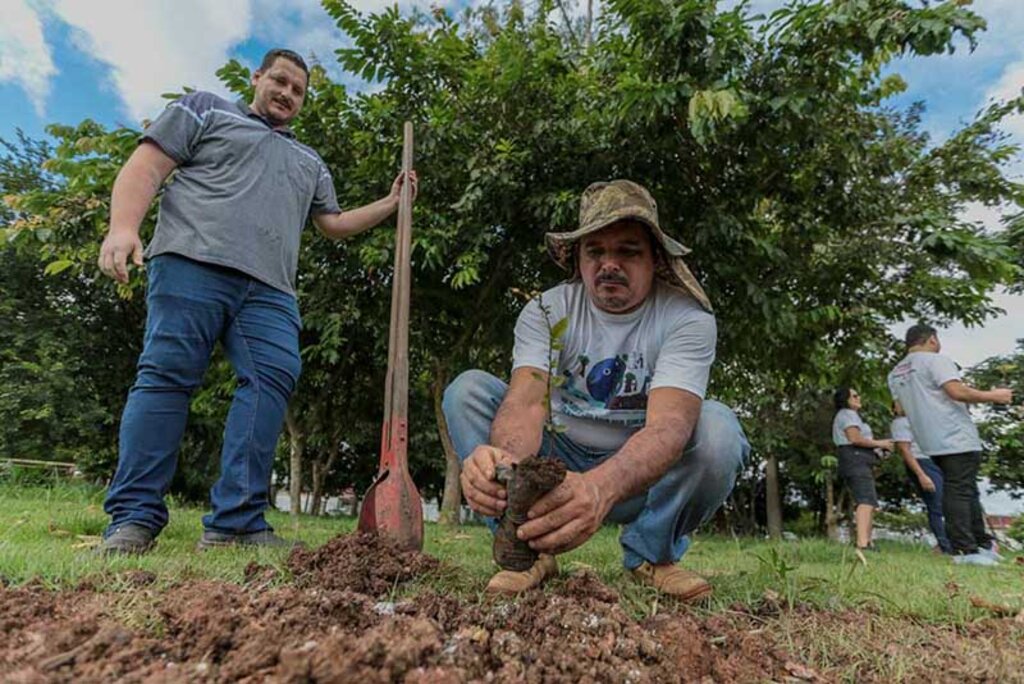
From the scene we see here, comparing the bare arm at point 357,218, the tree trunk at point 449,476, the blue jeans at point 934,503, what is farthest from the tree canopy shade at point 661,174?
the bare arm at point 357,218

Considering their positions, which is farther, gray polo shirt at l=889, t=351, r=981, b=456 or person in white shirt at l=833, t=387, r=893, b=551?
person in white shirt at l=833, t=387, r=893, b=551

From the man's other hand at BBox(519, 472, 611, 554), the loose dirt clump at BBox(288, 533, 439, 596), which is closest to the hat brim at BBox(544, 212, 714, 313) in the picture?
the man's other hand at BBox(519, 472, 611, 554)

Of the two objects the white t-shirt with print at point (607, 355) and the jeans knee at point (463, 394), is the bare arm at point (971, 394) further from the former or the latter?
the jeans knee at point (463, 394)

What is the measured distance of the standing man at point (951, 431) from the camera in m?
4.58

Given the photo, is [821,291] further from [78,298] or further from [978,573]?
[78,298]

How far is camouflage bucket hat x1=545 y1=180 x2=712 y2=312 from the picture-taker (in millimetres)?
2121

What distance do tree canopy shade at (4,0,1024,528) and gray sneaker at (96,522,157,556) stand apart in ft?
9.89

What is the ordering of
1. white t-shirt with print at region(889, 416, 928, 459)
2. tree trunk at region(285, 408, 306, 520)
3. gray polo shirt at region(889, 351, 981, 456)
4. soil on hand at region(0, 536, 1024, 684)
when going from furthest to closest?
tree trunk at region(285, 408, 306, 520) < white t-shirt with print at region(889, 416, 928, 459) < gray polo shirt at region(889, 351, 981, 456) < soil on hand at region(0, 536, 1024, 684)

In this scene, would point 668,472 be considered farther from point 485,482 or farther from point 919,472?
point 919,472

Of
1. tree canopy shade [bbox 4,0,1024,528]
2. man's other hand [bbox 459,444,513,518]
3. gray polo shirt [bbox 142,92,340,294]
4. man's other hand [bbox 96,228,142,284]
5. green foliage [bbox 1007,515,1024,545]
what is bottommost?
green foliage [bbox 1007,515,1024,545]

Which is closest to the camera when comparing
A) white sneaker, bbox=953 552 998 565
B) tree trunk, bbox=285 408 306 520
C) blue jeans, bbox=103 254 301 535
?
blue jeans, bbox=103 254 301 535

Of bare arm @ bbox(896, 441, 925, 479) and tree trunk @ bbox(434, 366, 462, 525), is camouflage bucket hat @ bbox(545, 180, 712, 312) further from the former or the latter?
bare arm @ bbox(896, 441, 925, 479)

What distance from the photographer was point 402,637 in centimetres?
113

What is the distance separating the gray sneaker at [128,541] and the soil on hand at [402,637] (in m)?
0.71
